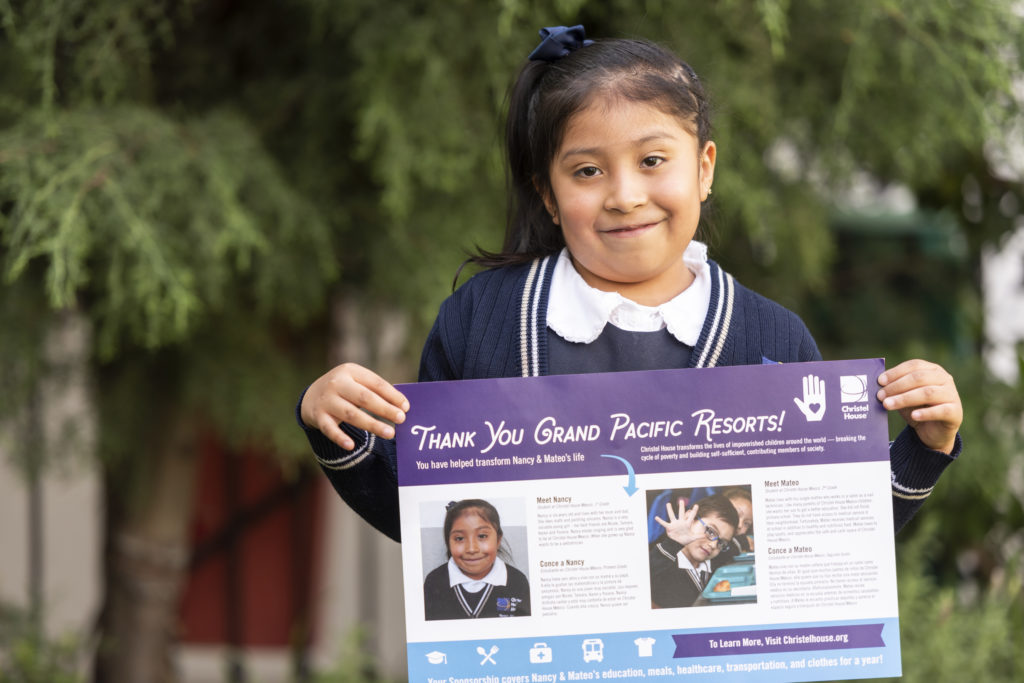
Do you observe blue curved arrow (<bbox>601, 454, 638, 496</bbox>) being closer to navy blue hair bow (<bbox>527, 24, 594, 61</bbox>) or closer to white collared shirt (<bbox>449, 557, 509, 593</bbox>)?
white collared shirt (<bbox>449, 557, 509, 593</bbox>)

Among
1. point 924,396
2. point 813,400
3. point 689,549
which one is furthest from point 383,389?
point 924,396

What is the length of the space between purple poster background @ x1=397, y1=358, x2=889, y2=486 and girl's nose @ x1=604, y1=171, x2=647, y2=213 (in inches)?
9.7

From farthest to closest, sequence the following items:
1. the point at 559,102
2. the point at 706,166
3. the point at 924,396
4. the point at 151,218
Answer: the point at 151,218, the point at 706,166, the point at 559,102, the point at 924,396

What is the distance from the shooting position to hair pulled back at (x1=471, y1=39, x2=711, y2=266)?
4.79 ft

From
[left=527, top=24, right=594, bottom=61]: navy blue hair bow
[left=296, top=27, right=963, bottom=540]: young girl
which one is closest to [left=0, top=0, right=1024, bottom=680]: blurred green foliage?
[left=527, top=24, right=594, bottom=61]: navy blue hair bow

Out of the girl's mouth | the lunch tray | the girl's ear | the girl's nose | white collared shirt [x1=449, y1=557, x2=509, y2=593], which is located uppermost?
the girl's ear

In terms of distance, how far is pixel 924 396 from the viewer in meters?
1.38

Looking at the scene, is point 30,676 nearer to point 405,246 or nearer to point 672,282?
point 405,246

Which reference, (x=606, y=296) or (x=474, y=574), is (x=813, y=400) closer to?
(x=606, y=296)

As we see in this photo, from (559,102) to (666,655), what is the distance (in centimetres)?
82

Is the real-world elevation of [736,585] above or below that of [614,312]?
below

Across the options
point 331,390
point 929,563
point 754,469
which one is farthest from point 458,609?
point 929,563

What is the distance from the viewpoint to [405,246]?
8.69 feet

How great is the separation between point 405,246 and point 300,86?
521mm
